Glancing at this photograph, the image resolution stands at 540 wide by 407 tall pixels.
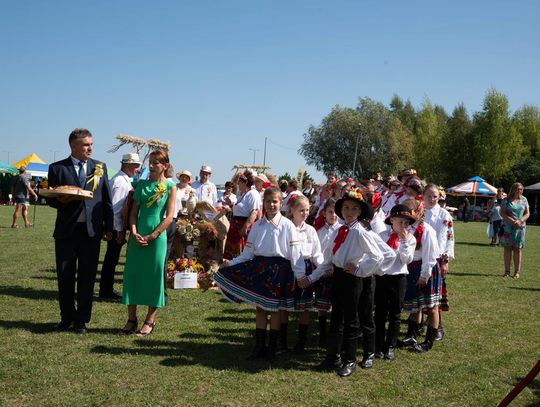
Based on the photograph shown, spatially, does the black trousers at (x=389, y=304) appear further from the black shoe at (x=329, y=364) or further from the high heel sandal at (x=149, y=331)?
the high heel sandal at (x=149, y=331)

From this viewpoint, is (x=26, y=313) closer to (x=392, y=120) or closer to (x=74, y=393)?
(x=74, y=393)

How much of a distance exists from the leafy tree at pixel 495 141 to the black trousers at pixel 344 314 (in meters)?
49.5

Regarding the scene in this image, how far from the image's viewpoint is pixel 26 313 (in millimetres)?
6664

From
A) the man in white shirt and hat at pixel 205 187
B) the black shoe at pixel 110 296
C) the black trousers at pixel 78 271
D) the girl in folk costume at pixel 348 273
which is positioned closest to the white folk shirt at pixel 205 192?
the man in white shirt and hat at pixel 205 187

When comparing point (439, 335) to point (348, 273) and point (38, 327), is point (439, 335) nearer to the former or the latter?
point (348, 273)

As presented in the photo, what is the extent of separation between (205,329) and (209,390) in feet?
6.64

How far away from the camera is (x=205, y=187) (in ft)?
36.4

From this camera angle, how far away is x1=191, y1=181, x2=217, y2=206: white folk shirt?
11.0 meters

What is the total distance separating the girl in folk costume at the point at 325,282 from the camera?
18.9ft

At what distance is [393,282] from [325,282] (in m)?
0.70

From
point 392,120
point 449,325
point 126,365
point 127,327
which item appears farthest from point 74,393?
point 392,120

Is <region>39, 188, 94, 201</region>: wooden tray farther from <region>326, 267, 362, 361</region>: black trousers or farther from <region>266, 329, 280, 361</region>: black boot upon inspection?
<region>326, 267, 362, 361</region>: black trousers

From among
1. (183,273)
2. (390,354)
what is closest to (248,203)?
(183,273)

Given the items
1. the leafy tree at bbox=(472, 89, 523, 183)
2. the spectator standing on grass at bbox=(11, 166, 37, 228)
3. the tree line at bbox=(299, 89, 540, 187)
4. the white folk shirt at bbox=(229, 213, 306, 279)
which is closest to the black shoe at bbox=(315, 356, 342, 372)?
the white folk shirt at bbox=(229, 213, 306, 279)
